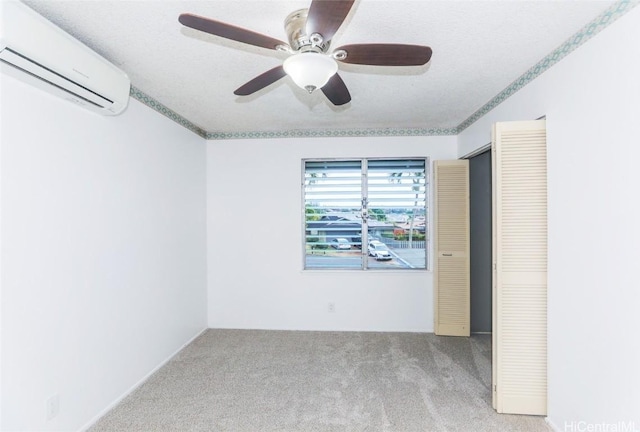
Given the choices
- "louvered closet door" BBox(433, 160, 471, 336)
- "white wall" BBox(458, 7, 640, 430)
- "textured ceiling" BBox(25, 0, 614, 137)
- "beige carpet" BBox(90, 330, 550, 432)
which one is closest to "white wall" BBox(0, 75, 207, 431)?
"beige carpet" BBox(90, 330, 550, 432)

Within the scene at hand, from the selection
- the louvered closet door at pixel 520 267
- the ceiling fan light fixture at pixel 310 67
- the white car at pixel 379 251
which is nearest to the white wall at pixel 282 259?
the white car at pixel 379 251

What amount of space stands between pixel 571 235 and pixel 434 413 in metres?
1.50

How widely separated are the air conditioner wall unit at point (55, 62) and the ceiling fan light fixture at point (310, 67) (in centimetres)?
121

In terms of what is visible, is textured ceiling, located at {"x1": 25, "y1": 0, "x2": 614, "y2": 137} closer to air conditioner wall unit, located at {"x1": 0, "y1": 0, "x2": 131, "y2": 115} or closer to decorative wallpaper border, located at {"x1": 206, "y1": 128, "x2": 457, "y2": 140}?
air conditioner wall unit, located at {"x1": 0, "y1": 0, "x2": 131, "y2": 115}

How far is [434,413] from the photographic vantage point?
6.98 feet

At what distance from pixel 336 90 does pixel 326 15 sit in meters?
0.65

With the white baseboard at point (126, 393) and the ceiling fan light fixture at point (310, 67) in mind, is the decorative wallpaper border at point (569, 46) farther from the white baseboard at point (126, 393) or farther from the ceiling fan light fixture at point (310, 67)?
the white baseboard at point (126, 393)

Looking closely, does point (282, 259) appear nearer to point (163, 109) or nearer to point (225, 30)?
point (163, 109)

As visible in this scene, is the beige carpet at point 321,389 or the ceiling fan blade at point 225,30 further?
the beige carpet at point 321,389

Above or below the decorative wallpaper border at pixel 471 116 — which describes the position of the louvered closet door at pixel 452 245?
below

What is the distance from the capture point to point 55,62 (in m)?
1.53

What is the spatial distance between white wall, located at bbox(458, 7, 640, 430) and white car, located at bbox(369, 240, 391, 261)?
187cm

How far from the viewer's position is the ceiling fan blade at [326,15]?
1.06m

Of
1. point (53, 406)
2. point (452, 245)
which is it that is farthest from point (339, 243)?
point (53, 406)
